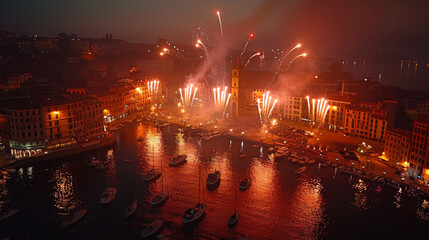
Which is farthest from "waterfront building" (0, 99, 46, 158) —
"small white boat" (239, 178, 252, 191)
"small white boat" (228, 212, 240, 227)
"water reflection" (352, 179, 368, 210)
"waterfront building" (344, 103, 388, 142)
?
"waterfront building" (344, 103, 388, 142)

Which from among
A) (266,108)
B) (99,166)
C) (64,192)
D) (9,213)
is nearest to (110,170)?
(99,166)

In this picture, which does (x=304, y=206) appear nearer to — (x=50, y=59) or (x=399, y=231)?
(x=399, y=231)

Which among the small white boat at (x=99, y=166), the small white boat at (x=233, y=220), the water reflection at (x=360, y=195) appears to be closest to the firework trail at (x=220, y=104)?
the small white boat at (x=99, y=166)

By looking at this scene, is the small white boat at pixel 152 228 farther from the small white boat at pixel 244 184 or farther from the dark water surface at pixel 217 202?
the small white boat at pixel 244 184

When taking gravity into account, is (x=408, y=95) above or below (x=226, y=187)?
above

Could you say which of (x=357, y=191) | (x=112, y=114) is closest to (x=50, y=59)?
(x=112, y=114)

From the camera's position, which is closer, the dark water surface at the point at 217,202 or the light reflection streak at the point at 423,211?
the dark water surface at the point at 217,202
